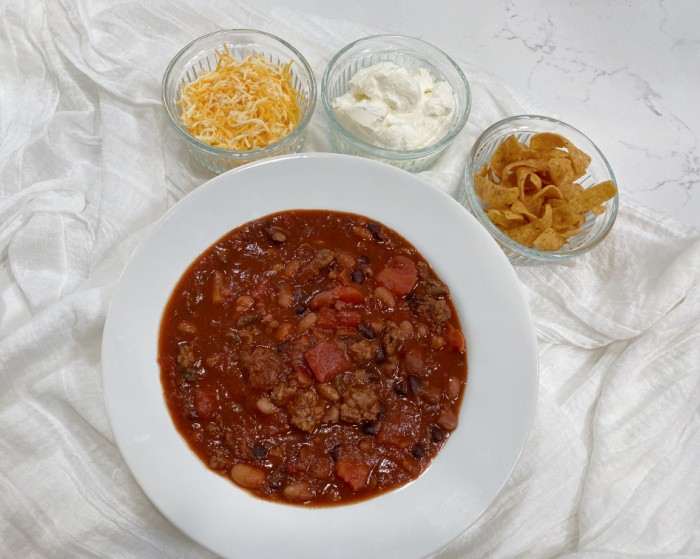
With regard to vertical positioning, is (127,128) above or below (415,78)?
below

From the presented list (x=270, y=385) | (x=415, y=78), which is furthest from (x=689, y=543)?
(x=415, y=78)

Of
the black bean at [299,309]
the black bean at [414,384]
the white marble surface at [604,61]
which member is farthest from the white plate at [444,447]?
the white marble surface at [604,61]

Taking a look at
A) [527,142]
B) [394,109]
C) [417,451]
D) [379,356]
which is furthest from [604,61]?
[417,451]

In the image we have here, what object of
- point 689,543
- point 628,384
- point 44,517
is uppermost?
point 628,384

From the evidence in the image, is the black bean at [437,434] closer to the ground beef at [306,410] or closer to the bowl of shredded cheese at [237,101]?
the ground beef at [306,410]

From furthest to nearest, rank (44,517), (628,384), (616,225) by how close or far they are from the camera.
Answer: (616,225)
(628,384)
(44,517)

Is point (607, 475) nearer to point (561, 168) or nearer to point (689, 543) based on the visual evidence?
point (689, 543)

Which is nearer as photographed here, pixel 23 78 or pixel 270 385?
pixel 270 385

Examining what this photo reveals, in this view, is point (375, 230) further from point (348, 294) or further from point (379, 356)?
point (379, 356)
